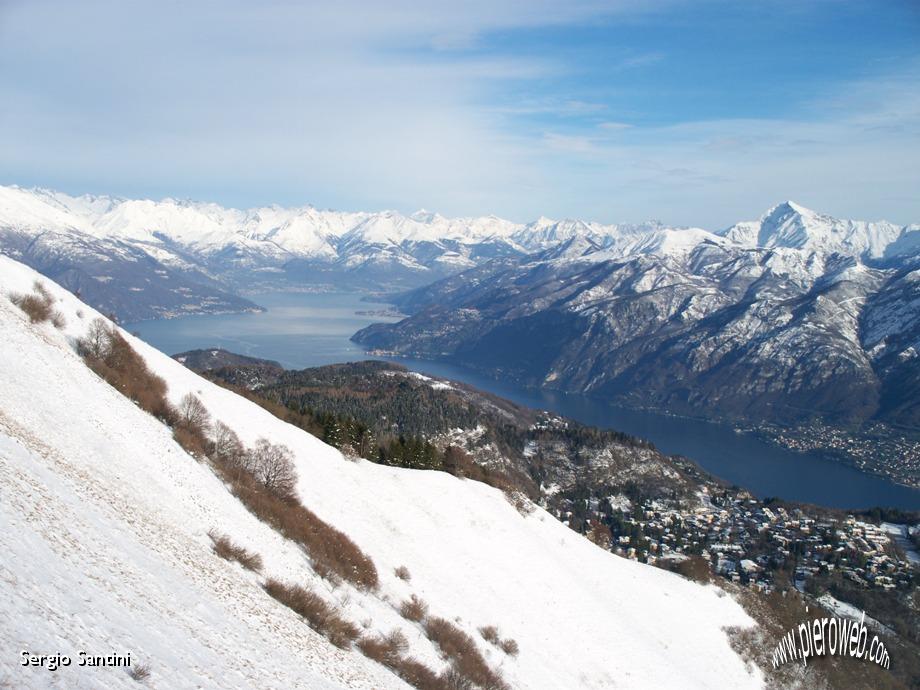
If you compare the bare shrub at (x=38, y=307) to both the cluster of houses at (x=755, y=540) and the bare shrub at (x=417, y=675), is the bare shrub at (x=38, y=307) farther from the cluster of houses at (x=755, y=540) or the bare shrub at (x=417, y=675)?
the cluster of houses at (x=755, y=540)

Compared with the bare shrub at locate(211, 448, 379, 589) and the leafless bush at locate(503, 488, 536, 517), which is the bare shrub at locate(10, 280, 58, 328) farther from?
the leafless bush at locate(503, 488, 536, 517)

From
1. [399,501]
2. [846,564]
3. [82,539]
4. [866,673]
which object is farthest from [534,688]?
[846,564]

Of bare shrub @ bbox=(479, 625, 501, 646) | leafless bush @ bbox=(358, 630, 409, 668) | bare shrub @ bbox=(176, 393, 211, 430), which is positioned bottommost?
bare shrub @ bbox=(479, 625, 501, 646)

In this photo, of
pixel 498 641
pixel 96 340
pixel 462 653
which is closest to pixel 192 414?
pixel 96 340

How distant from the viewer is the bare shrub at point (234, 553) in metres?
20.7

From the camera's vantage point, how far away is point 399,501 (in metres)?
37.9

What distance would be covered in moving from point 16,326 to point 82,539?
1706cm

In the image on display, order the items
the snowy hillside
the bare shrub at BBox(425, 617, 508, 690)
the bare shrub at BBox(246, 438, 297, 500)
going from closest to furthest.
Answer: the snowy hillside
the bare shrub at BBox(425, 617, 508, 690)
the bare shrub at BBox(246, 438, 297, 500)

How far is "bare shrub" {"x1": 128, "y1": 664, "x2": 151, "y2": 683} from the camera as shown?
11.4 m

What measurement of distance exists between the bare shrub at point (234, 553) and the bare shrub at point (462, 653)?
8.32 meters

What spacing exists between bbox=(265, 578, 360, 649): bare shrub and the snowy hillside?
63cm

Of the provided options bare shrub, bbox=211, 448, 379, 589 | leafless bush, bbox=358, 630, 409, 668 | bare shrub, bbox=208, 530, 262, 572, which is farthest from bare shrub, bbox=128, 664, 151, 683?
bare shrub, bbox=211, 448, 379, 589

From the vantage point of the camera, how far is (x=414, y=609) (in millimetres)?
26672
